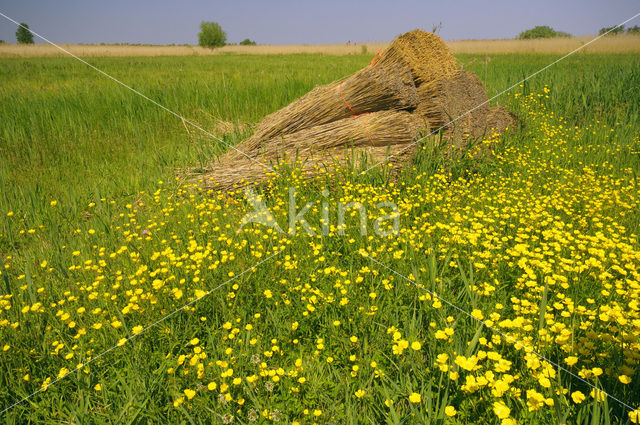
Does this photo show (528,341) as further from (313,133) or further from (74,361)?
(313,133)

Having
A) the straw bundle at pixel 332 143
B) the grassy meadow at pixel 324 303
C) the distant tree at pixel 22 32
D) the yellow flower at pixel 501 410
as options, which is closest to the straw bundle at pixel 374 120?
the straw bundle at pixel 332 143

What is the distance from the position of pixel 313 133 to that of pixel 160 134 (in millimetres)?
3298

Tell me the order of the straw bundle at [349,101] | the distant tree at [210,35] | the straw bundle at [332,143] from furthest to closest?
the distant tree at [210,35] → the straw bundle at [349,101] → the straw bundle at [332,143]

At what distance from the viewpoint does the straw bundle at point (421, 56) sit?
16.2 ft

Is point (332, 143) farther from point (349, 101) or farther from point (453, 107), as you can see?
point (453, 107)

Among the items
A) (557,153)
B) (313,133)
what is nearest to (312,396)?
(313,133)

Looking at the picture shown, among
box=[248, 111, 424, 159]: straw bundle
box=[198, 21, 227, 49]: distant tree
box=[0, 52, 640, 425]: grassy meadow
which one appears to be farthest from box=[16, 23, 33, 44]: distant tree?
box=[198, 21, 227, 49]: distant tree

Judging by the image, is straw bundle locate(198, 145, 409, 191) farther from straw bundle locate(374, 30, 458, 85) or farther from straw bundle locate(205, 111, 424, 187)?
straw bundle locate(374, 30, 458, 85)

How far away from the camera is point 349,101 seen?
4.84 metres

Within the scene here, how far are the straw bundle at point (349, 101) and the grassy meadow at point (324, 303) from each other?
944 mm

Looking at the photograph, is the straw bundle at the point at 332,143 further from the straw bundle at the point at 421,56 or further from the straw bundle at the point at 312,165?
the straw bundle at the point at 421,56

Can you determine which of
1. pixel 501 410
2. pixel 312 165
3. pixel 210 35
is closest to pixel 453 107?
pixel 312 165

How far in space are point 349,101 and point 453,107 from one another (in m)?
1.46

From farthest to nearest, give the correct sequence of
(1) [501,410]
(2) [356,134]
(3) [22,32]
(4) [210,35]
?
(4) [210,35] < (2) [356,134] < (3) [22,32] < (1) [501,410]
